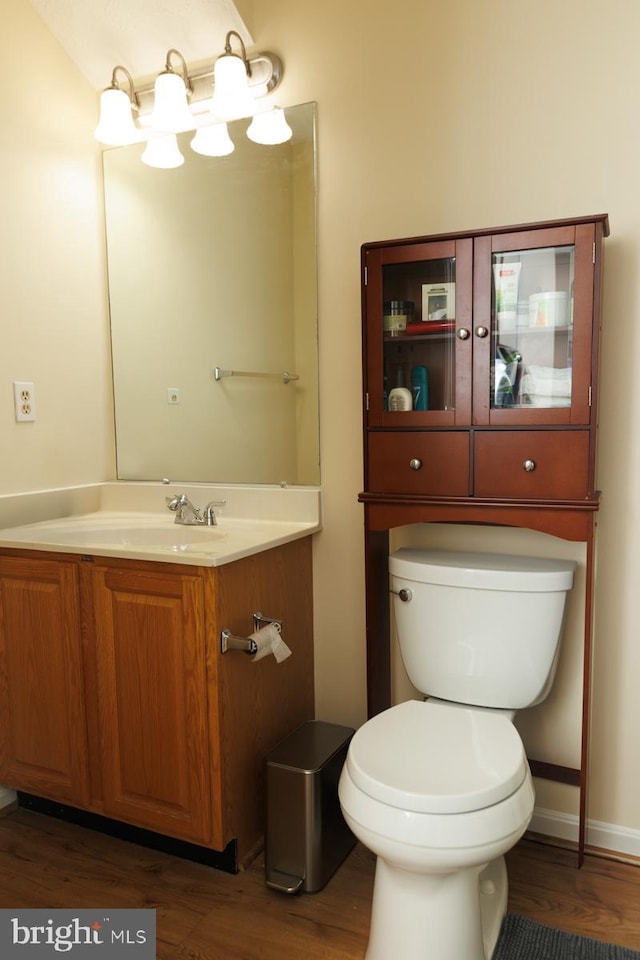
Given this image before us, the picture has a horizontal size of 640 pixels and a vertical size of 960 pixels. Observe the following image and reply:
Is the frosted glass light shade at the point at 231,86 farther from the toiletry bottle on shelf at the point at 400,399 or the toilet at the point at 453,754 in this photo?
the toilet at the point at 453,754

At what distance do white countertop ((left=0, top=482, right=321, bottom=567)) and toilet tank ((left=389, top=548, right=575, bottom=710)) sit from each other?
387 mm

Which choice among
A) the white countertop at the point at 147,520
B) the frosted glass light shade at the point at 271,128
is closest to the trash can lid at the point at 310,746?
the white countertop at the point at 147,520

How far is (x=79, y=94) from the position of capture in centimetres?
219

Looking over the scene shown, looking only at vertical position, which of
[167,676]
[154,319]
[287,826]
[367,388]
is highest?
[154,319]

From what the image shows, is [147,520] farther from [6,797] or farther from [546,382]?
[546,382]

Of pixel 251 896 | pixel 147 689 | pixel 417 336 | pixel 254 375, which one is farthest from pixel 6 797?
pixel 417 336

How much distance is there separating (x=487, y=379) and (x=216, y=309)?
3.18 feet

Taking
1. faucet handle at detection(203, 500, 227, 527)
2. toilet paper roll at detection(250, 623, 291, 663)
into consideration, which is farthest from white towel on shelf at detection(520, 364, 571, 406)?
faucet handle at detection(203, 500, 227, 527)

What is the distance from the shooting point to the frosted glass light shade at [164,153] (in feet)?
7.03

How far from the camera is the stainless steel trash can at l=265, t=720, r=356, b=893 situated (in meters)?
1.62

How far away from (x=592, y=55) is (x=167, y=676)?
180 cm

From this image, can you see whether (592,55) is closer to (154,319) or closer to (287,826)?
(154,319)

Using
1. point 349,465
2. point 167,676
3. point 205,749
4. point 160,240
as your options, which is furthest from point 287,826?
point 160,240

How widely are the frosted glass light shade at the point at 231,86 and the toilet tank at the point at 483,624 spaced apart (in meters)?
1.38
